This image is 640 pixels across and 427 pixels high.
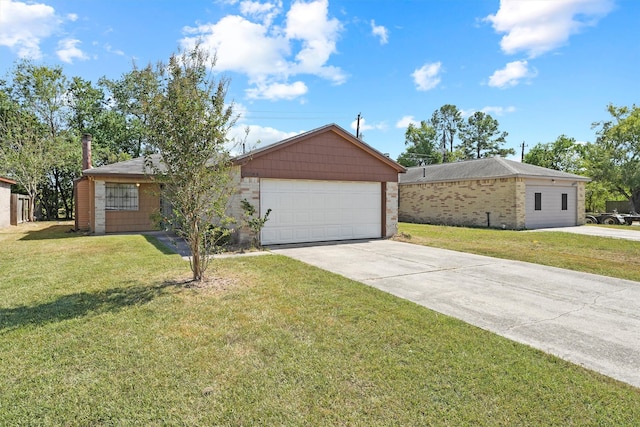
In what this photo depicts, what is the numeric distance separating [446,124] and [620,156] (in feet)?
86.8

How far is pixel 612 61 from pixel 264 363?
1809cm

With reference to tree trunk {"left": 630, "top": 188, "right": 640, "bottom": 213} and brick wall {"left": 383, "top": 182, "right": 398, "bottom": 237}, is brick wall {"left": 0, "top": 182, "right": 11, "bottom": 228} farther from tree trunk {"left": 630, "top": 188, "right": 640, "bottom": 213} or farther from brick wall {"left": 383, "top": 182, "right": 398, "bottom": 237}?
tree trunk {"left": 630, "top": 188, "right": 640, "bottom": 213}

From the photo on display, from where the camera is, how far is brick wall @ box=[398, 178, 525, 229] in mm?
18219

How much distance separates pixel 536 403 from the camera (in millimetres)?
2721

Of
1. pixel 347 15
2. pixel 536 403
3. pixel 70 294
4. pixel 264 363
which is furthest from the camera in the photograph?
pixel 347 15

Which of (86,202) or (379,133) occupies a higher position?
(379,133)

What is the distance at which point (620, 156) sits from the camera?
27.5 metres

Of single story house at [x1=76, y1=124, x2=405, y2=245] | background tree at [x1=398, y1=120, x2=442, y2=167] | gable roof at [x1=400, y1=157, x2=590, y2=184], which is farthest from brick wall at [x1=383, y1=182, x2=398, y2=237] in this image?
background tree at [x1=398, y1=120, x2=442, y2=167]

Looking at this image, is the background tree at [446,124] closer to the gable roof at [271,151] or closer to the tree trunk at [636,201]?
the tree trunk at [636,201]

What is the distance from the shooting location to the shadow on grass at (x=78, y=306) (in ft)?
14.7

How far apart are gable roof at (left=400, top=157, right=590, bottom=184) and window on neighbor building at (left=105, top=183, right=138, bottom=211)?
1706cm

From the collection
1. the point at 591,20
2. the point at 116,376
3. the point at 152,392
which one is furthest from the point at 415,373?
the point at 591,20

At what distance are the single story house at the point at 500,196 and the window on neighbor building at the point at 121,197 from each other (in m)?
17.0

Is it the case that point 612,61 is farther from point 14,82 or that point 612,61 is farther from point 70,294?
point 14,82
